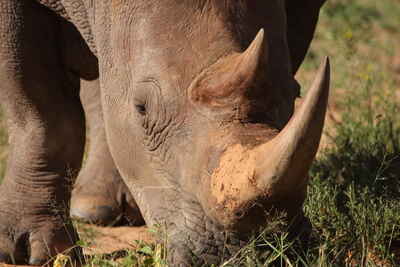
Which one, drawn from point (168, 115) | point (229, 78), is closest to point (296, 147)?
point (229, 78)

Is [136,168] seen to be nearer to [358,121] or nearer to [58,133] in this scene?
[58,133]

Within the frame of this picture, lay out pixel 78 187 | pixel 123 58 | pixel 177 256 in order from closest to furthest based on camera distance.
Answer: pixel 177 256 → pixel 123 58 → pixel 78 187

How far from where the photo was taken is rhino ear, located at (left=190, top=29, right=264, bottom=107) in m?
3.79

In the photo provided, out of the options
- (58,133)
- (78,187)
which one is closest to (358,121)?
(78,187)

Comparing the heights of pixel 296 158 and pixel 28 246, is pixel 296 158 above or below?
above

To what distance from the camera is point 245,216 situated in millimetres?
3740

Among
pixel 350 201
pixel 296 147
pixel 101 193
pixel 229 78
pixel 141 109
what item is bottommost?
pixel 101 193

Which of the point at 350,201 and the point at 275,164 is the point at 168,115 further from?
the point at 350,201

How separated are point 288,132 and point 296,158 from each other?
0.11 meters

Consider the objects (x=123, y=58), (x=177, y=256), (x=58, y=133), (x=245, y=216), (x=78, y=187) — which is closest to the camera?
(x=245, y=216)

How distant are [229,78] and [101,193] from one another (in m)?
2.53

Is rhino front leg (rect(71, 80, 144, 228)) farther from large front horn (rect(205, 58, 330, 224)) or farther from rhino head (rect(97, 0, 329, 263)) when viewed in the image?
large front horn (rect(205, 58, 330, 224))

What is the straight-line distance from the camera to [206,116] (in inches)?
154

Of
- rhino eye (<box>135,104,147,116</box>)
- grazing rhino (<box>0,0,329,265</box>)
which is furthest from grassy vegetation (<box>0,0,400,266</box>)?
rhino eye (<box>135,104,147,116</box>)
